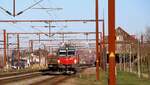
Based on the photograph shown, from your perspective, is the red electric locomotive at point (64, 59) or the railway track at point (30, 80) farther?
the red electric locomotive at point (64, 59)

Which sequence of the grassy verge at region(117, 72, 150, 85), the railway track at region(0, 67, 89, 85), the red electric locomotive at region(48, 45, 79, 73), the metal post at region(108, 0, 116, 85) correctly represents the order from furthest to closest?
the red electric locomotive at region(48, 45, 79, 73) < the railway track at region(0, 67, 89, 85) < the grassy verge at region(117, 72, 150, 85) < the metal post at region(108, 0, 116, 85)

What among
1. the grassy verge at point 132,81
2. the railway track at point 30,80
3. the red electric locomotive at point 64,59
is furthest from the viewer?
the red electric locomotive at point 64,59

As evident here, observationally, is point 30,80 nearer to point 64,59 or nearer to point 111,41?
point 64,59

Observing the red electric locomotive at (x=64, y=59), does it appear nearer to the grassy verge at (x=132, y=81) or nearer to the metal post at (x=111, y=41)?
the grassy verge at (x=132, y=81)

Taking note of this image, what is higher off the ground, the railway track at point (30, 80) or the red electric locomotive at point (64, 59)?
the red electric locomotive at point (64, 59)

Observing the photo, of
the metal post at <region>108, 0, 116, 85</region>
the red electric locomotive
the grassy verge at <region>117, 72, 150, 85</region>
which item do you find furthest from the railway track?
the metal post at <region>108, 0, 116, 85</region>

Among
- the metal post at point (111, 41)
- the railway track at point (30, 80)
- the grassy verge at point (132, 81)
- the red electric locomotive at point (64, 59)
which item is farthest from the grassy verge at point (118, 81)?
the metal post at point (111, 41)

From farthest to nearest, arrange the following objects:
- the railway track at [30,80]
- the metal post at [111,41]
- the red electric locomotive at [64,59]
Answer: the red electric locomotive at [64,59]
the railway track at [30,80]
the metal post at [111,41]

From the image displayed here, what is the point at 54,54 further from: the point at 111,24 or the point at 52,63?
the point at 111,24

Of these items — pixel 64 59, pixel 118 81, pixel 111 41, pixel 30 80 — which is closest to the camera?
pixel 111 41

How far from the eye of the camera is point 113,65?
1436 cm

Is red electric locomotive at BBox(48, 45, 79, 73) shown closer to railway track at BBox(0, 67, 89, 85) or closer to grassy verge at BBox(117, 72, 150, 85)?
railway track at BBox(0, 67, 89, 85)

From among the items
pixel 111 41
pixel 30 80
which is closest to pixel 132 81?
pixel 30 80

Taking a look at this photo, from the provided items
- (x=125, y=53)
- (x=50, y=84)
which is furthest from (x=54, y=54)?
(x=50, y=84)
